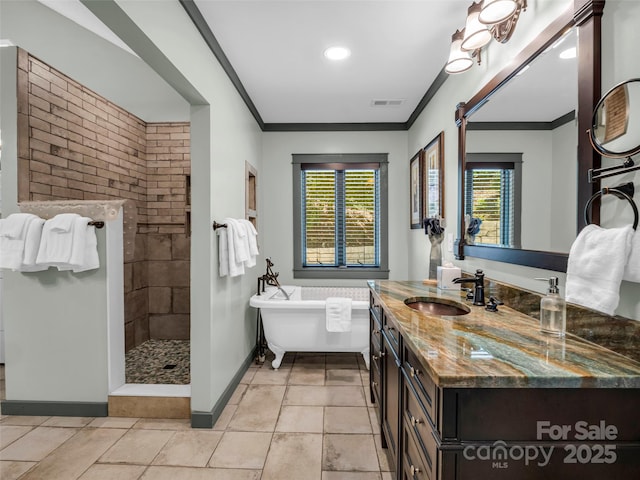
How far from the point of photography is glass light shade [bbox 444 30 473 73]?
1.81m

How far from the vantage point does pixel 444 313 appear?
1.75 metres

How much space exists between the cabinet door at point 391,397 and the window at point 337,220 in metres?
2.17

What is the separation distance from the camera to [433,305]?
1794 mm

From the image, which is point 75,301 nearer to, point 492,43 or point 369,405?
point 369,405

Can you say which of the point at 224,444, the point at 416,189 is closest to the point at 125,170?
the point at 224,444

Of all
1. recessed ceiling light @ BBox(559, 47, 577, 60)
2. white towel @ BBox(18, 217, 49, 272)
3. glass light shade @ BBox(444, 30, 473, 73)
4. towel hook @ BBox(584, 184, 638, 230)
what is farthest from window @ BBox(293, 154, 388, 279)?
towel hook @ BBox(584, 184, 638, 230)

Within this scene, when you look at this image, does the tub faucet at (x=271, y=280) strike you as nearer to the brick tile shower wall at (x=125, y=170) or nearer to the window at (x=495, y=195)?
the brick tile shower wall at (x=125, y=170)

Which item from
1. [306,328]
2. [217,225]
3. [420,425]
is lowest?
[306,328]

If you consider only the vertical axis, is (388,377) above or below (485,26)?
below

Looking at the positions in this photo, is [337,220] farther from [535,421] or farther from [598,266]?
[535,421]

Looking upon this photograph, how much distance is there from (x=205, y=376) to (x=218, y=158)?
154 cm

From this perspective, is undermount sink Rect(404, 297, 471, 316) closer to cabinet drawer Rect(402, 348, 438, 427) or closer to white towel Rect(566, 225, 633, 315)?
cabinet drawer Rect(402, 348, 438, 427)

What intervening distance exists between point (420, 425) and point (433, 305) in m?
0.87

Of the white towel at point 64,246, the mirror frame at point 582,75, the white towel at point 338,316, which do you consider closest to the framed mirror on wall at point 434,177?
the mirror frame at point 582,75
